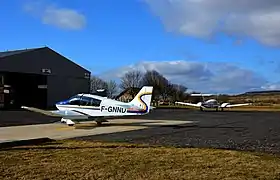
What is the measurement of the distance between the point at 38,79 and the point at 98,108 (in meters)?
30.7

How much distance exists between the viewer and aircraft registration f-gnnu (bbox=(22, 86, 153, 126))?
22.7 meters

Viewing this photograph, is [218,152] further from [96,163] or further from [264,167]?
[96,163]

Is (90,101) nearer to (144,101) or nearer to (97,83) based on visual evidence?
(144,101)

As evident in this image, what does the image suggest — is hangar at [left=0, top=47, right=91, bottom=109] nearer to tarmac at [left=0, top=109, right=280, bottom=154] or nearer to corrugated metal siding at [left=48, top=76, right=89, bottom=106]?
corrugated metal siding at [left=48, top=76, right=89, bottom=106]

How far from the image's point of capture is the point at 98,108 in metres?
23.3

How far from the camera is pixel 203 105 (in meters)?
63.4

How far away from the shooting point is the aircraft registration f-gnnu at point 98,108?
2267 cm

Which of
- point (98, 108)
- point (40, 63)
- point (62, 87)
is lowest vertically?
point (98, 108)

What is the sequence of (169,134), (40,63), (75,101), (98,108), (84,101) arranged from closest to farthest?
(169,134), (98,108), (84,101), (75,101), (40,63)

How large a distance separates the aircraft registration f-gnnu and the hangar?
85.7ft

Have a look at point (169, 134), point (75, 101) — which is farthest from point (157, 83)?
point (169, 134)

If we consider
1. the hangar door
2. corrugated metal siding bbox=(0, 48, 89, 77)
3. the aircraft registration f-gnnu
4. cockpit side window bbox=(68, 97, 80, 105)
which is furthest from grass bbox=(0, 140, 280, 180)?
the hangar door

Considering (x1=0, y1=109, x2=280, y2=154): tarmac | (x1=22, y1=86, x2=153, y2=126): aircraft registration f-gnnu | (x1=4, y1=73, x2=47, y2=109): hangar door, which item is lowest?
(x1=0, y1=109, x2=280, y2=154): tarmac

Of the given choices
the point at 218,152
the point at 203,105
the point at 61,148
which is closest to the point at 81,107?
the point at 61,148
